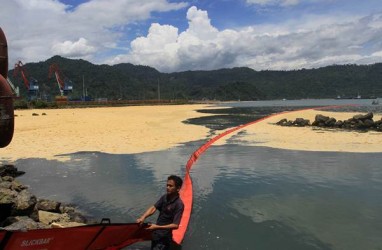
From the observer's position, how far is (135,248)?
828cm

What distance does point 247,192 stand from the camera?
13.1m

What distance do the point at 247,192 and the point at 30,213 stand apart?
6999 millimetres

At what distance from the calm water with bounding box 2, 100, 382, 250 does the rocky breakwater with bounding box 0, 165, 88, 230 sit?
92 centimetres

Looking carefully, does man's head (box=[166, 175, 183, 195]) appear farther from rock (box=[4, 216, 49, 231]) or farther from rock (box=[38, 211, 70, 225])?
rock (box=[38, 211, 70, 225])

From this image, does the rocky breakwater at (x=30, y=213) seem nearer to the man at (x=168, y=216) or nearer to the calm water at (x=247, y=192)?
the calm water at (x=247, y=192)

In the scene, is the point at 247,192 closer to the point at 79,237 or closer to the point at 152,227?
the point at 152,227

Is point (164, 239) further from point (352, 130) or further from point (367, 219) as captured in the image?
point (352, 130)

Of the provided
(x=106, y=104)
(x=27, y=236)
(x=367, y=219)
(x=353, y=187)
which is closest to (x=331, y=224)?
(x=367, y=219)

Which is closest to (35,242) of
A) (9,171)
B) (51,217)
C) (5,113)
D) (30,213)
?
(5,113)

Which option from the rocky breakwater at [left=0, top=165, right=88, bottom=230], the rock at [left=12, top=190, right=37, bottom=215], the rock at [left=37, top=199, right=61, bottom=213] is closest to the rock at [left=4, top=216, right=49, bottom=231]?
the rocky breakwater at [left=0, top=165, right=88, bottom=230]

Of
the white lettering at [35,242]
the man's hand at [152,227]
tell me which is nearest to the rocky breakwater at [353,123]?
the man's hand at [152,227]

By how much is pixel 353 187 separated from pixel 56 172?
464 inches

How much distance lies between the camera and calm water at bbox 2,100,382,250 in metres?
9.25

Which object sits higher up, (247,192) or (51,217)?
(51,217)
